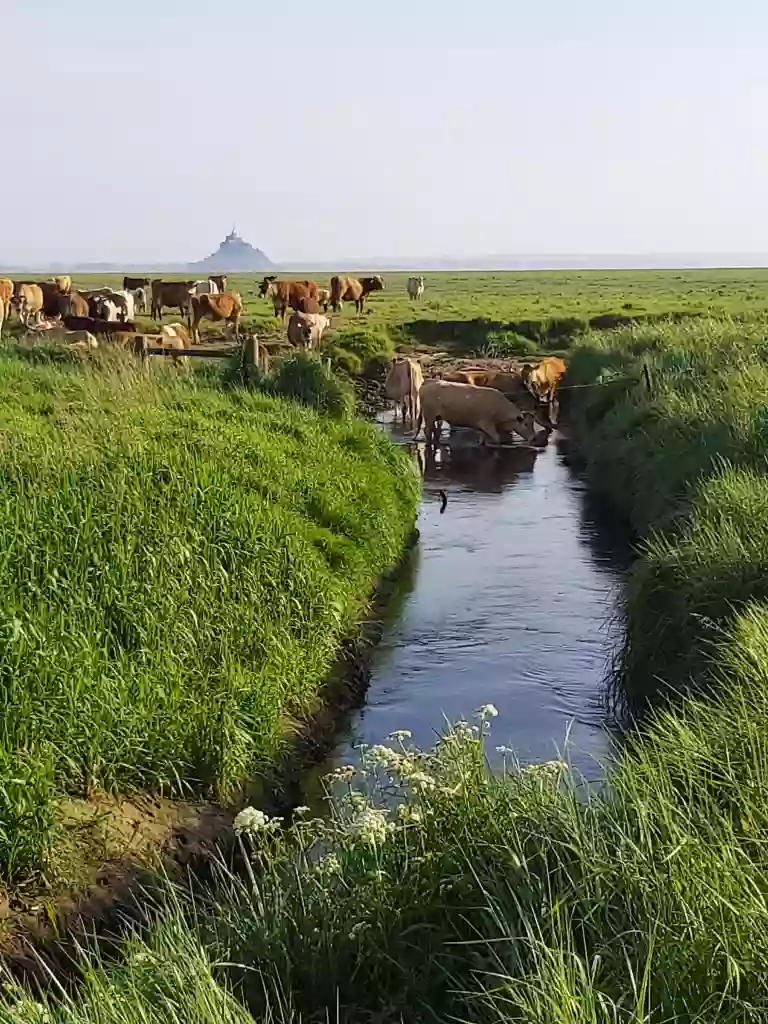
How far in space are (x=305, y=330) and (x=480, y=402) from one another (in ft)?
22.7

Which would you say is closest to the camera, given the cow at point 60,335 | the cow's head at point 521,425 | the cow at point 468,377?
the cow at point 60,335

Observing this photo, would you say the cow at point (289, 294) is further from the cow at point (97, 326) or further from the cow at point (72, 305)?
the cow at point (97, 326)

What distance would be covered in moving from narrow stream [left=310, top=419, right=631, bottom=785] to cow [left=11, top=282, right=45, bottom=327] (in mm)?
16173

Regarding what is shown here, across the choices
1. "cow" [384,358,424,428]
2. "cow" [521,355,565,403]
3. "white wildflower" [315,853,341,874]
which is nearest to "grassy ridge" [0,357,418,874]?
"white wildflower" [315,853,341,874]

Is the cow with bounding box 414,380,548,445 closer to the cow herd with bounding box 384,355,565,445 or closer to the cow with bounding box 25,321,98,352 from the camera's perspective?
the cow herd with bounding box 384,355,565,445

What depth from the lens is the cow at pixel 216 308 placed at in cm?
3067

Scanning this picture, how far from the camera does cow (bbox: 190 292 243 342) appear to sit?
3067cm

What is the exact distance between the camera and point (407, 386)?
2192 cm

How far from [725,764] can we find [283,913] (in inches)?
75.3

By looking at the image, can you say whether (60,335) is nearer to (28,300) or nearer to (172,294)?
(28,300)

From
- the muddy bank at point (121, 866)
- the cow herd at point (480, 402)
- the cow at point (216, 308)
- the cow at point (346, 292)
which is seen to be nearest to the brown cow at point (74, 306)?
the cow at point (216, 308)

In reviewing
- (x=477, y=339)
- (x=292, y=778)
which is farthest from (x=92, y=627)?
(x=477, y=339)

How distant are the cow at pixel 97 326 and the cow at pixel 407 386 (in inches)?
205

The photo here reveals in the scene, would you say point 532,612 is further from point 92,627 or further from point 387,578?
point 92,627
